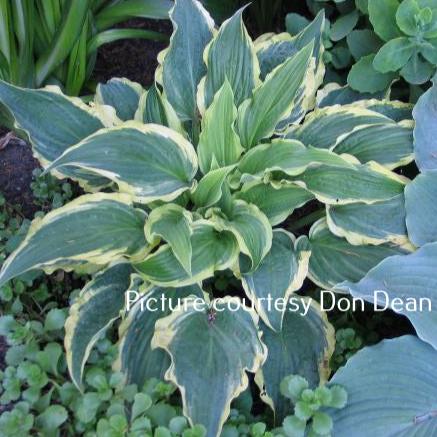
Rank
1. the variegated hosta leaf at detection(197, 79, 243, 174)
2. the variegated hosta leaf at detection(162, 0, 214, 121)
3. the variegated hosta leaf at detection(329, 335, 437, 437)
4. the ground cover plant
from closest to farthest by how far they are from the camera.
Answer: the variegated hosta leaf at detection(329, 335, 437, 437) < the variegated hosta leaf at detection(197, 79, 243, 174) < the variegated hosta leaf at detection(162, 0, 214, 121) < the ground cover plant

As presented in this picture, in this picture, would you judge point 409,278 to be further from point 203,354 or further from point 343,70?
point 343,70

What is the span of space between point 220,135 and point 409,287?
435mm

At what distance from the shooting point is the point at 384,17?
1226mm

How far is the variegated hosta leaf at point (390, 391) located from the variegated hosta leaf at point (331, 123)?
1.35 ft

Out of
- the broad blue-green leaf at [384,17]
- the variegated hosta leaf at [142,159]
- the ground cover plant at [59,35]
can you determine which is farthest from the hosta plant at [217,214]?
the ground cover plant at [59,35]

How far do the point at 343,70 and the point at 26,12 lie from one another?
72 cm

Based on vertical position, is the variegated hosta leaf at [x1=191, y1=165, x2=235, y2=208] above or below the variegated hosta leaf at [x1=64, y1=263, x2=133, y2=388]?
above

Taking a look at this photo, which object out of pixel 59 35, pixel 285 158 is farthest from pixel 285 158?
pixel 59 35

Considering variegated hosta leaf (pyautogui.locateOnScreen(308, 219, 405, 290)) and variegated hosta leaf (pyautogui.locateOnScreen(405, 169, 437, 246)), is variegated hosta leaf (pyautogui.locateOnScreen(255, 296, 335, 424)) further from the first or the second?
variegated hosta leaf (pyautogui.locateOnScreen(405, 169, 437, 246))

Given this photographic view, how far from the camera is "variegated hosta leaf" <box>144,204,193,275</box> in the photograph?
105 cm

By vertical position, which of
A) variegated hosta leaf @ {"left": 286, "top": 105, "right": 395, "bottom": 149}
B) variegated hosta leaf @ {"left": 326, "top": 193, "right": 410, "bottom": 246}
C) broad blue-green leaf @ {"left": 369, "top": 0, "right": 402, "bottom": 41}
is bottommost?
variegated hosta leaf @ {"left": 326, "top": 193, "right": 410, "bottom": 246}

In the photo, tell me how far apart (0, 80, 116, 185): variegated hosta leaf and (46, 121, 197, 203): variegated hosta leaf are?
0.33ft

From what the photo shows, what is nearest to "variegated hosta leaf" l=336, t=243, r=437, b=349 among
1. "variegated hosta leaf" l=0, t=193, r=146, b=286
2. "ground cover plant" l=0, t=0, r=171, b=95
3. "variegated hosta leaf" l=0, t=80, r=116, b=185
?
"variegated hosta leaf" l=0, t=193, r=146, b=286

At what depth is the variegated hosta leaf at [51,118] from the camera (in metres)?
1.18
